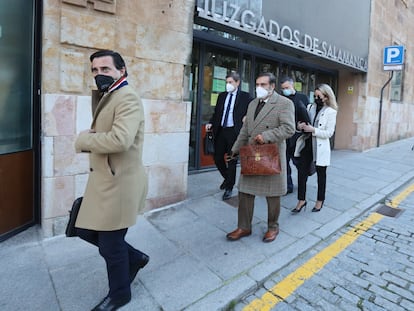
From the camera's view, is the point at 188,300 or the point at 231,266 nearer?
the point at 188,300

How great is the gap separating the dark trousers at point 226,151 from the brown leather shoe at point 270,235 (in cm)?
130

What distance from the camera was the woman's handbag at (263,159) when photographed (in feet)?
10.1

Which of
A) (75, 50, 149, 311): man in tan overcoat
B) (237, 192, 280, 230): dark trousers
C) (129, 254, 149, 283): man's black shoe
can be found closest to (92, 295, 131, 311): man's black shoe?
(75, 50, 149, 311): man in tan overcoat

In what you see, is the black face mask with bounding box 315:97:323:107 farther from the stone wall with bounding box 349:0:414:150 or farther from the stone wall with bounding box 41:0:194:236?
the stone wall with bounding box 349:0:414:150

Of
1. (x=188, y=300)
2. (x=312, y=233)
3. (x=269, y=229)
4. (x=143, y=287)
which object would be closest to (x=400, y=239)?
(x=312, y=233)

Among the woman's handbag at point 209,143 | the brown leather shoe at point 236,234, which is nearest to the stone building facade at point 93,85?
the woman's handbag at point 209,143

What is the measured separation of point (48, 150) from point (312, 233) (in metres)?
2.98

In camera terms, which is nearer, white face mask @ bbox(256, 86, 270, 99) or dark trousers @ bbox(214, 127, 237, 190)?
white face mask @ bbox(256, 86, 270, 99)

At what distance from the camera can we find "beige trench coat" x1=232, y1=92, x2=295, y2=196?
10.1ft

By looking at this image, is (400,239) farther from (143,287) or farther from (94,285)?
(94,285)

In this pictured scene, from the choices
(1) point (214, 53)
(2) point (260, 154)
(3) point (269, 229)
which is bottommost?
(3) point (269, 229)

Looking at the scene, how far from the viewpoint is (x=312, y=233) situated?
366 centimetres

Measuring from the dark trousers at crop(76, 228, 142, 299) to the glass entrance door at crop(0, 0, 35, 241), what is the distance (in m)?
1.51

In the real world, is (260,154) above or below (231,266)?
A: above
